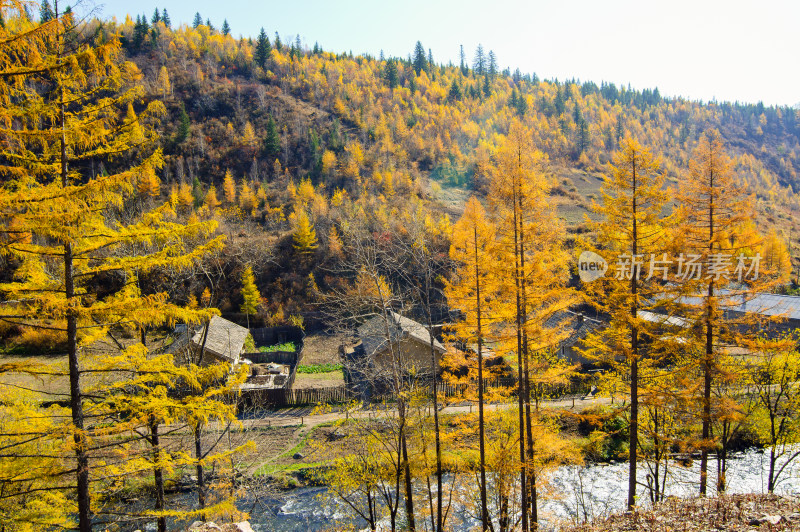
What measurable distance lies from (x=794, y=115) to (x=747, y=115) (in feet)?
65.1

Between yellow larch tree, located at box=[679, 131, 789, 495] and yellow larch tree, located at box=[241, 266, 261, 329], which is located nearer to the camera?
yellow larch tree, located at box=[679, 131, 789, 495]

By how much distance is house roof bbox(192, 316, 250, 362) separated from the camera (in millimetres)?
30625

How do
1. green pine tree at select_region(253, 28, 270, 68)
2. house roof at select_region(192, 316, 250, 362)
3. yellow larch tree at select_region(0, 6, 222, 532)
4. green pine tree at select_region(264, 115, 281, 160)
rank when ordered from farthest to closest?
green pine tree at select_region(253, 28, 270, 68) < green pine tree at select_region(264, 115, 281, 160) < house roof at select_region(192, 316, 250, 362) < yellow larch tree at select_region(0, 6, 222, 532)

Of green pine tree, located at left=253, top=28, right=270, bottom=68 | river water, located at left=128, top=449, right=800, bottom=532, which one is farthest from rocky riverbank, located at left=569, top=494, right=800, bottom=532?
green pine tree, located at left=253, top=28, right=270, bottom=68

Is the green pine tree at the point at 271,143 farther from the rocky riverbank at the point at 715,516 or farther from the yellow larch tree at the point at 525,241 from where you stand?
the rocky riverbank at the point at 715,516

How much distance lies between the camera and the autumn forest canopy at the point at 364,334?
729 centimetres

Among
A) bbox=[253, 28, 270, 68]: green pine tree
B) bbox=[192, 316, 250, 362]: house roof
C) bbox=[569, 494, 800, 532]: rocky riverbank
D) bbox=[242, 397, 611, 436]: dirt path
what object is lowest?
bbox=[242, 397, 611, 436]: dirt path

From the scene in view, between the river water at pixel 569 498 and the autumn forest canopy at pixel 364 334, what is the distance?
0.51 m

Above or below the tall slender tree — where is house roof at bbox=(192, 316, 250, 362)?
below

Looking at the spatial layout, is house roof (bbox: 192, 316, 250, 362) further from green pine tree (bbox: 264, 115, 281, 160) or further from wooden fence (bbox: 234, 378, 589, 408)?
green pine tree (bbox: 264, 115, 281, 160)

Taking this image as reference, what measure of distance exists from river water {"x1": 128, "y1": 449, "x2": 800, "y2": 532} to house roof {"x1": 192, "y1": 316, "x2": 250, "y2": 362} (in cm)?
1267

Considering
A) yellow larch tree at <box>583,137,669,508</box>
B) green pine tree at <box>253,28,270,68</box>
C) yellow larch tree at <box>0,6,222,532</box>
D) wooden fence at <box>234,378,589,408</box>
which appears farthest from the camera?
green pine tree at <box>253,28,270,68</box>

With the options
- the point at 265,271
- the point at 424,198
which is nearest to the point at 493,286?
the point at 265,271

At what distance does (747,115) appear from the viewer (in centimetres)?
18750
